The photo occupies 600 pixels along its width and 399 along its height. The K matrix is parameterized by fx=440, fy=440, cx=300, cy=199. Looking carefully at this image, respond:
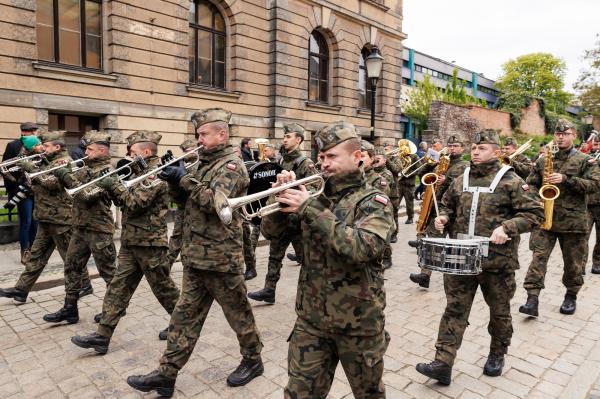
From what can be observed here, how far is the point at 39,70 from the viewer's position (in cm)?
1223

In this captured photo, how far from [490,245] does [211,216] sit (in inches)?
97.8

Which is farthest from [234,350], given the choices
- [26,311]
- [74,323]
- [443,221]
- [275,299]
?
[26,311]

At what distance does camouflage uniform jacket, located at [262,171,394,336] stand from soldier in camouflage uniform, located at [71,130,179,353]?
2289mm

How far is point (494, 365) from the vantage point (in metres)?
4.18

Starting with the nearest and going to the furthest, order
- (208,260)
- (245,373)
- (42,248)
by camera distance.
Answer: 1. (208,260)
2. (245,373)
3. (42,248)

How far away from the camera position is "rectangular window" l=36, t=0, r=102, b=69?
42.0ft

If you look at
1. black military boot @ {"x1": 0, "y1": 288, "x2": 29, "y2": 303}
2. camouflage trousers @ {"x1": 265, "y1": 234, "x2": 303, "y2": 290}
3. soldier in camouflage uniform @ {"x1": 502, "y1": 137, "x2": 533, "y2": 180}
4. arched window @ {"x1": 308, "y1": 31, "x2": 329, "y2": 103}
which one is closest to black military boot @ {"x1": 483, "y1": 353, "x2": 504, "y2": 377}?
camouflage trousers @ {"x1": 265, "y1": 234, "x2": 303, "y2": 290}

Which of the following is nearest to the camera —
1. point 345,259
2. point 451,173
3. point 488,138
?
point 345,259

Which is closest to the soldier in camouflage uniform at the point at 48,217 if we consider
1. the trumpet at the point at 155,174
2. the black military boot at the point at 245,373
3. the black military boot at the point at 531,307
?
the trumpet at the point at 155,174

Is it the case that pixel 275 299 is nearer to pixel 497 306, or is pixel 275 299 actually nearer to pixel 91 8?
pixel 497 306

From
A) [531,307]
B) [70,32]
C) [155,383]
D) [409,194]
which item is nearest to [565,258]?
A: [531,307]

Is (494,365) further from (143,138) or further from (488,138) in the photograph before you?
(143,138)

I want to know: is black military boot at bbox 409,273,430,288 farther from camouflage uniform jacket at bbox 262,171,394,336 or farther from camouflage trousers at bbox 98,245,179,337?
camouflage uniform jacket at bbox 262,171,394,336

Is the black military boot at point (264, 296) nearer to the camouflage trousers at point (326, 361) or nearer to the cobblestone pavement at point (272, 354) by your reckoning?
the cobblestone pavement at point (272, 354)
